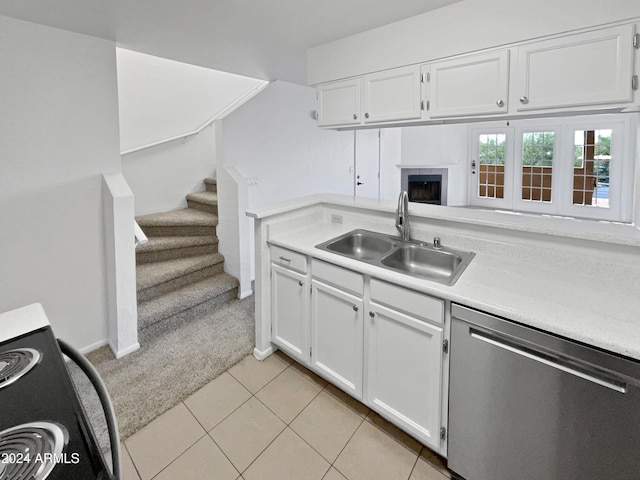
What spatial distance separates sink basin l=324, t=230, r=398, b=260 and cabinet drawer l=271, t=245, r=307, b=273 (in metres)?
0.23

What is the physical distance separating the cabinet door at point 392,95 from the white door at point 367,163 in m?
3.03

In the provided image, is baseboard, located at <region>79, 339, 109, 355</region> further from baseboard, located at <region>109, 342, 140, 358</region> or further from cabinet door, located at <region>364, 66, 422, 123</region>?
cabinet door, located at <region>364, 66, 422, 123</region>

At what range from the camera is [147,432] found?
5.82ft

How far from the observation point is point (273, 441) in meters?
1.72

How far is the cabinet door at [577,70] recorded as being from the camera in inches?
57.4

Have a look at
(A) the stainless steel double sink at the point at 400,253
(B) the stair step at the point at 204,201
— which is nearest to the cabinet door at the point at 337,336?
(A) the stainless steel double sink at the point at 400,253

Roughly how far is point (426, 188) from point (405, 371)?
5705 mm

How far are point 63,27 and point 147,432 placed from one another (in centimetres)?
238

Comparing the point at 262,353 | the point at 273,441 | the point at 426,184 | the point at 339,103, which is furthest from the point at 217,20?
the point at 426,184

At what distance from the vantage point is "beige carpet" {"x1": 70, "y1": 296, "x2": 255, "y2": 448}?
1.90 meters

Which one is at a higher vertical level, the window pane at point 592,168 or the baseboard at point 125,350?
the window pane at point 592,168

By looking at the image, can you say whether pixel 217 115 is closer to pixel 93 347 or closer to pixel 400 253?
pixel 93 347

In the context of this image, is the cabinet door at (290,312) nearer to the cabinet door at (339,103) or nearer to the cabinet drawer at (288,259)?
the cabinet drawer at (288,259)

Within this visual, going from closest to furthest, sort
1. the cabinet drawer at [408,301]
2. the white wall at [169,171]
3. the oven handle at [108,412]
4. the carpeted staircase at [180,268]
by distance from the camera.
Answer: the oven handle at [108,412], the cabinet drawer at [408,301], the carpeted staircase at [180,268], the white wall at [169,171]
